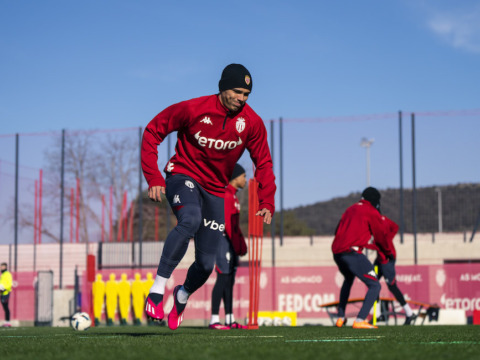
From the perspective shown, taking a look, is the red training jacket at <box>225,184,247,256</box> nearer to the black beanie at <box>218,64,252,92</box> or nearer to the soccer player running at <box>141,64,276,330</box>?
the soccer player running at <box>141,64,276,330</box>

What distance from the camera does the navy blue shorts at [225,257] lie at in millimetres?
9508

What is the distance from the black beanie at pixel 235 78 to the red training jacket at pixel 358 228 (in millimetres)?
3978

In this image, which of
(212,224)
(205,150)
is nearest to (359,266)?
(212,224)

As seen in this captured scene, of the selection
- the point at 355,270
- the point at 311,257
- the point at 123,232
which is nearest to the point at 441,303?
the point at 355,270

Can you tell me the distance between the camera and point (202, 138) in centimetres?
541

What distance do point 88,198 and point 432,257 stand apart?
53.2ft

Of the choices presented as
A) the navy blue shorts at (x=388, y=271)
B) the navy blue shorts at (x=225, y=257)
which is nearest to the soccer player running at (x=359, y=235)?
the navy blue shorts at (x=225, y=257)

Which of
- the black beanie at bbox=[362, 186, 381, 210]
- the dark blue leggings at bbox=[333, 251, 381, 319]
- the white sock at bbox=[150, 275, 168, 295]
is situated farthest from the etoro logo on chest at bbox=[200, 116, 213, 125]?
the black beanie at bbox=[362, 186, 381, 210]

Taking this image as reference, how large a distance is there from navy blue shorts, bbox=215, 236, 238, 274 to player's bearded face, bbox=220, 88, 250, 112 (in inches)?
166

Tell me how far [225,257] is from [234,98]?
175 inches

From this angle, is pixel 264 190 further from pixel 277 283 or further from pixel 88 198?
pixel 88 198

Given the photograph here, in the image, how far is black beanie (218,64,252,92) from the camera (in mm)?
5477

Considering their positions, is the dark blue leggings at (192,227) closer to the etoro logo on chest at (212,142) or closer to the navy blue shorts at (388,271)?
the etoro logo on chest at (212,142)

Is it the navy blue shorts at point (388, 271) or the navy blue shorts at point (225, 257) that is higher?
the navy blue shorts at point (225, 257)
